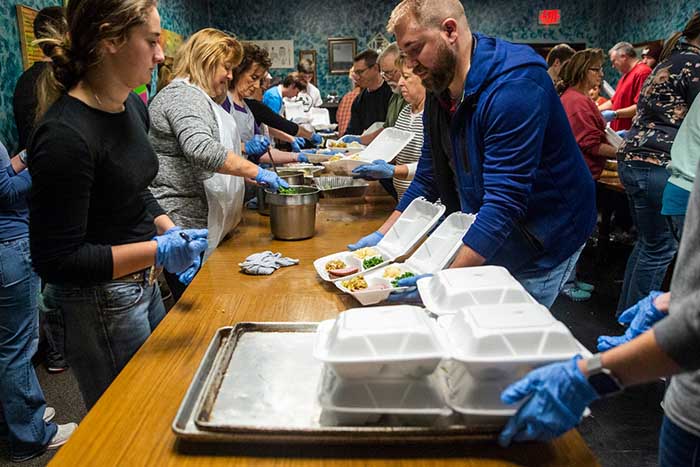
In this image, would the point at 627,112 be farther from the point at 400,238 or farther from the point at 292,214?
the point at 292,214

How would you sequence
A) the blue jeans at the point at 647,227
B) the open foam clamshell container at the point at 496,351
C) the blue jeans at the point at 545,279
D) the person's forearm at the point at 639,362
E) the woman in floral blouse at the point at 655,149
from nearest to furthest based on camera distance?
the person's forearm at the point at 639,362
the open foam clamshell container at the point at 496,351
the blue jeans at the point at 545,279
the woman in floral blouse at the point at 655,149
the blue jeans at the point at 647,227

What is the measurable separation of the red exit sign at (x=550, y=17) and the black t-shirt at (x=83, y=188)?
345 inches

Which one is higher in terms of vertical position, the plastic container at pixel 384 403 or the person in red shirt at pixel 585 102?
the person in red shirt at pixel 585 102

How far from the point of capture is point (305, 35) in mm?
8680

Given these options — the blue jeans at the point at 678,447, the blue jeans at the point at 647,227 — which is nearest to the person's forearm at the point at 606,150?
the blue jeans at the point at 647,227

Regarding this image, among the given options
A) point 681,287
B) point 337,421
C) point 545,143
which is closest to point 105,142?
point 337,421

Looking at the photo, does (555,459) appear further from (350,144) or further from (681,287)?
(350,144)

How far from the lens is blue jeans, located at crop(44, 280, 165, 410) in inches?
51.4

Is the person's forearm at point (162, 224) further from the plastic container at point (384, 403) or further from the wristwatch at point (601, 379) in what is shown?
the wristwatch at point (601, 379)

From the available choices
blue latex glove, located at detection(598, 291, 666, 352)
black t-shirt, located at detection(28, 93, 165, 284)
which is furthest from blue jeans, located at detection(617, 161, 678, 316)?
black t-shirt, located at detection(28, 93, 165, 284)

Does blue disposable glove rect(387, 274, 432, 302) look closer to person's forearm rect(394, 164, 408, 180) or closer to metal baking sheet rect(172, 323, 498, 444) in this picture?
metal baking sheet rect(172, 323, 498, 444)

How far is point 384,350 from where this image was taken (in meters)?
0.84

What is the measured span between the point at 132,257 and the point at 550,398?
3.43 ft

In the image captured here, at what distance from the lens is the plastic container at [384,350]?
830mm
